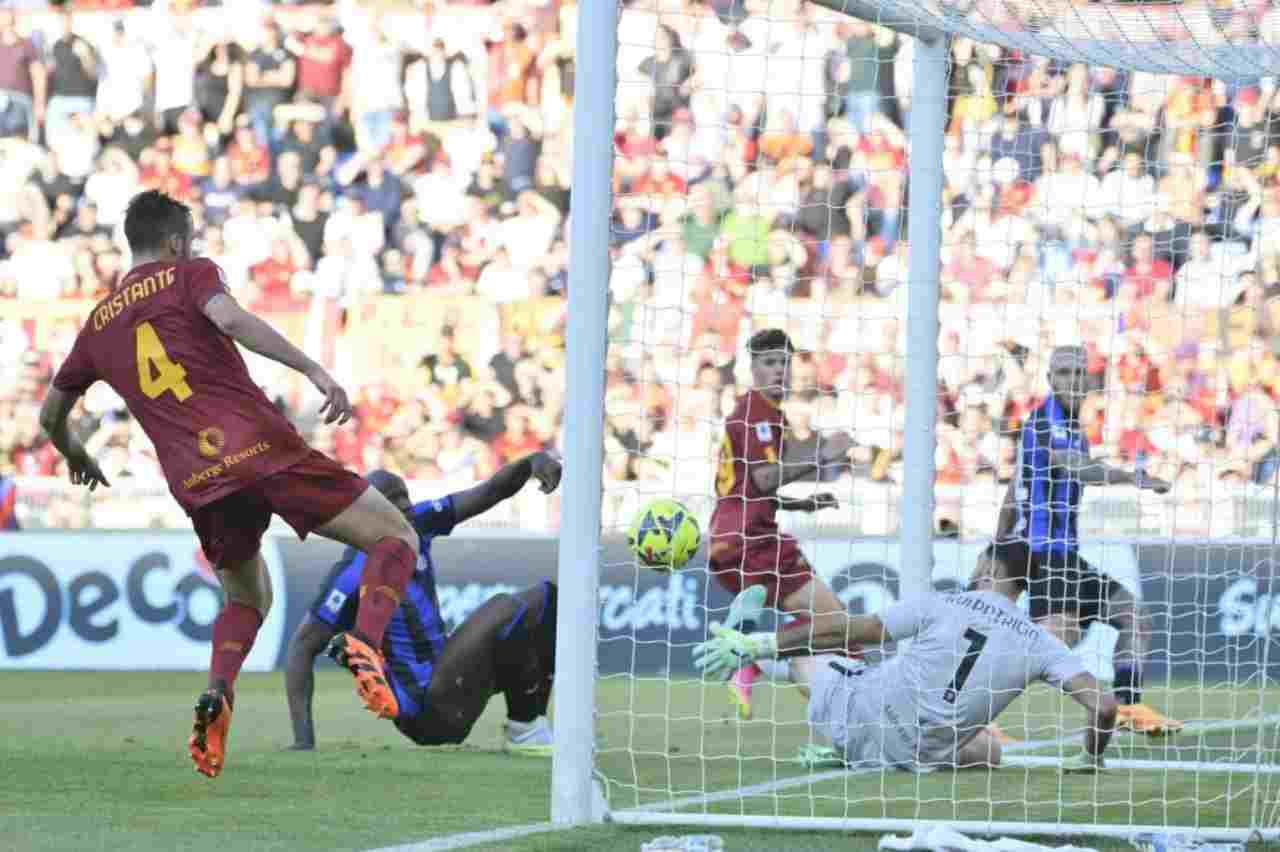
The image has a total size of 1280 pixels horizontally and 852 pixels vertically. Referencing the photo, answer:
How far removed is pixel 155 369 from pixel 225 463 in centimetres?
35

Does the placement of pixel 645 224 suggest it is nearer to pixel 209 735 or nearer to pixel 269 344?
pixel 269 344

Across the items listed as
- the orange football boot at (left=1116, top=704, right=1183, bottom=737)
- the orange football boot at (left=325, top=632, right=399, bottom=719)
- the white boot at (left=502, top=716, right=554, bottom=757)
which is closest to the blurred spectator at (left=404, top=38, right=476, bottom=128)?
the orange football boot at (left=1116, top=704, right=1183, bottom=737)

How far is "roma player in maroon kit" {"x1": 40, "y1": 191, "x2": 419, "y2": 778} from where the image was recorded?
239 inches

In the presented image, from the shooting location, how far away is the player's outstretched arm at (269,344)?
5.74m

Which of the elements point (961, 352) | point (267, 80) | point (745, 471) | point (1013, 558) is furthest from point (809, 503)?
point (267, 80)

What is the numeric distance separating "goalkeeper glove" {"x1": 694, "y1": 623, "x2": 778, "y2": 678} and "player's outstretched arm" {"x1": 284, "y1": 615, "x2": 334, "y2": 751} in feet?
7.11

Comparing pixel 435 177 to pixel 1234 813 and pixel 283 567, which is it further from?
pixel 1234 813

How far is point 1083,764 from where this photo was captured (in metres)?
7.82

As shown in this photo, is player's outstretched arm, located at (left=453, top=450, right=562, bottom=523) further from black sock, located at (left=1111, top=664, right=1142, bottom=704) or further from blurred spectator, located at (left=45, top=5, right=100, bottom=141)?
blurred spectator, located at (left=45, top=5, right=100, bottom=141)

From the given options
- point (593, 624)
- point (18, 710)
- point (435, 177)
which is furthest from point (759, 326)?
point (593, 624)

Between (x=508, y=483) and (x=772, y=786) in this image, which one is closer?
(x=772, y=786)

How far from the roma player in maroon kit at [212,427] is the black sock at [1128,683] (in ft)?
14.6

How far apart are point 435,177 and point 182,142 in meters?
2.59

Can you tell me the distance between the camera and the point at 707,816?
6031 mm
